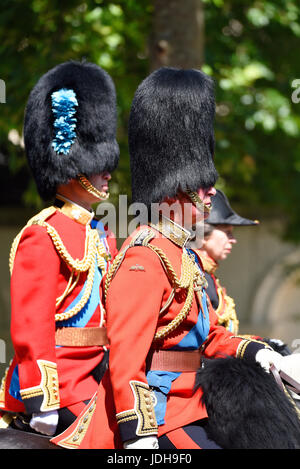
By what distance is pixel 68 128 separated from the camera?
3059mm

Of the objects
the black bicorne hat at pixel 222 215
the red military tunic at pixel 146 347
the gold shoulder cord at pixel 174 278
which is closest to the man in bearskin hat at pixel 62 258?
the red military tunic at pixel 146 347

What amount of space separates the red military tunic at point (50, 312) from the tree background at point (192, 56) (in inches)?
95.9

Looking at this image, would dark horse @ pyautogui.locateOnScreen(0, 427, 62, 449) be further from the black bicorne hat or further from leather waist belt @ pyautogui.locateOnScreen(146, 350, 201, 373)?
the black bicorne hat

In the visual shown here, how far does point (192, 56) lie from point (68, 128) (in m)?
2.28

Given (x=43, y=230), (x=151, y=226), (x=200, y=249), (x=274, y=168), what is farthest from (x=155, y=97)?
(x=274, y=168)

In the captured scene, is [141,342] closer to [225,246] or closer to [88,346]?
[88,346]

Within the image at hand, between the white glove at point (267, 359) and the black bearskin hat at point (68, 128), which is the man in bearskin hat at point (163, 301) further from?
the black bearskin hat at point (68, 128)

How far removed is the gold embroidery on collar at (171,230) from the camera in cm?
246

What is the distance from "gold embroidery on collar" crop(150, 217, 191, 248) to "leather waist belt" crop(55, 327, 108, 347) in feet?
2.13

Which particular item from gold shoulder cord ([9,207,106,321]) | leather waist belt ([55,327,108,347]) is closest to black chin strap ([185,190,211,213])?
gold shoulder cord ([9,207,106,321])

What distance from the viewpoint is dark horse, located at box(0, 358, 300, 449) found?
2.20 m

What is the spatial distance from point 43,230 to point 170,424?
0.98m

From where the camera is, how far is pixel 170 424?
2.31 m

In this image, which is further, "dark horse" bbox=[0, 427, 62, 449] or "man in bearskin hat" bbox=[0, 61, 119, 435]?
"man in bearskin hat" bbox=[0, 61, 119, 435]
